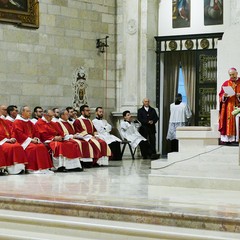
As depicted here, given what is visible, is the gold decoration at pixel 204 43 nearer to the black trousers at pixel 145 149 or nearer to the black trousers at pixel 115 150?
the black trousers at pixel 145 149

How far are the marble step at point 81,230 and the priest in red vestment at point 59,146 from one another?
5.35 metres

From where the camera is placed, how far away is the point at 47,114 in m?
14.6

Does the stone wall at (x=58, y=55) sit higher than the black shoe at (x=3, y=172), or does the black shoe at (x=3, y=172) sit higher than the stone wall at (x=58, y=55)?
the stone wall at (x=58, y=55)

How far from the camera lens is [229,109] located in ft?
43.7

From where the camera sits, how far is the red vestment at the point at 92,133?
595 inches

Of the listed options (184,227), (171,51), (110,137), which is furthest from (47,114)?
(184,227)

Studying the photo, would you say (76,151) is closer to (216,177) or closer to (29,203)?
(216,177)

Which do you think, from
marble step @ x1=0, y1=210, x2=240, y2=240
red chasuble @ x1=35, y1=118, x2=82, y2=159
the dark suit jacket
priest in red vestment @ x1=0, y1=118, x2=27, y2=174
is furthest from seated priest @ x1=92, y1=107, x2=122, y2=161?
marble step @ x1=0, y1=210, x2=240, y2=240

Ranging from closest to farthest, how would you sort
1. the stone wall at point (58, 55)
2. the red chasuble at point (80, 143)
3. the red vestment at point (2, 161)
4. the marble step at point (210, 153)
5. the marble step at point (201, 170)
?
the marble step at point (201, 170) < the marble step at point (210, 153) < the red vestment at point (2, 161) < the red chasuble at point (80, 143) < the stone wall at point (58, 55)

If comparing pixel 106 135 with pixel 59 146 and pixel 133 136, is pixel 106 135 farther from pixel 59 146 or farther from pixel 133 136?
pixel 59 146

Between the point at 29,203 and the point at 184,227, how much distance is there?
2.10 metres

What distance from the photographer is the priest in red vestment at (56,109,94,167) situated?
14727 millimetres

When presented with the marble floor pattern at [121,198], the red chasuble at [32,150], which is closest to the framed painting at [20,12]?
the red chasuble at [32,150]

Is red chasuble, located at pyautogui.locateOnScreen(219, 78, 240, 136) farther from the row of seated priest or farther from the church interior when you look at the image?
the row of seated priest
